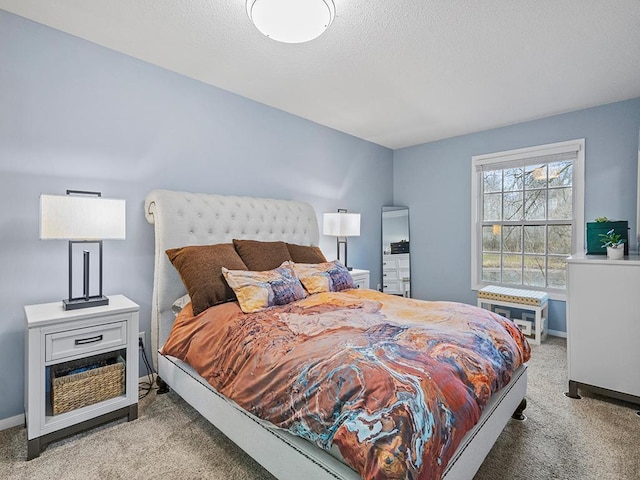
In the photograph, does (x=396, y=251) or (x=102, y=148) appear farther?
(x=396, y=251)

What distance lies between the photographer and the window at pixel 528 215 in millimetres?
3717

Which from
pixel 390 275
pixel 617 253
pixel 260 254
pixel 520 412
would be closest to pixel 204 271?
pixel 260 254

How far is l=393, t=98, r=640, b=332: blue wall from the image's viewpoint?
132 inches

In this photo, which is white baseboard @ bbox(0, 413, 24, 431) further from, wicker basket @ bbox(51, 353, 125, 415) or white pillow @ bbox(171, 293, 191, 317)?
white pillow @ bbox(171, 293, 191, 317)

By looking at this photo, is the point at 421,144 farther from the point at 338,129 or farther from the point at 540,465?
the point at 540,465

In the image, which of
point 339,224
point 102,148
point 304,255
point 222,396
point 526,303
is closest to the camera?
point 222,396

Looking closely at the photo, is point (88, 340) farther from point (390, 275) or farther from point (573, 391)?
point (390, 275)

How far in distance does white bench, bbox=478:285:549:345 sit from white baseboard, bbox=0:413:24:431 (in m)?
4.20

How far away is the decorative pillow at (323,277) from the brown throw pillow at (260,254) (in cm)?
16

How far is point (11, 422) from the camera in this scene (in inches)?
81.2

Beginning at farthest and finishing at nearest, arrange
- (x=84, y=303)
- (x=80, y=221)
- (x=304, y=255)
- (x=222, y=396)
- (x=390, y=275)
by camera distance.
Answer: (x=390, y=275) < (x=304, y=255) < (x=84, y=303) < (x=80, y=221) < (x=222, y=396)

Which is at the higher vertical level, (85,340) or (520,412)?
(85,340)

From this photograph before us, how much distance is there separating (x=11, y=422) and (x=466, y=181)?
4.91 meters

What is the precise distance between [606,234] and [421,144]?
260 centimetres
